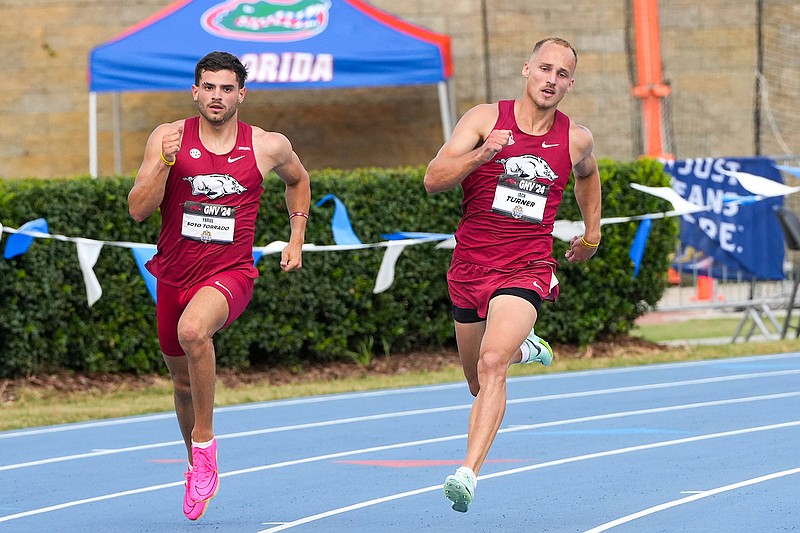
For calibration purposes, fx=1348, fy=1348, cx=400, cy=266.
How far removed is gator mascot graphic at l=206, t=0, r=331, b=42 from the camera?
16969 millimetres

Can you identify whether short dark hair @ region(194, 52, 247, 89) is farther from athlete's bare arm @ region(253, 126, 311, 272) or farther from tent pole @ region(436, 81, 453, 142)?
tent pole @ region(436, 81, 453, 142)

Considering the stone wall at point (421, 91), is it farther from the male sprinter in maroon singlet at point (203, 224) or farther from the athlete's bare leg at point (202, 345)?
the athlete's bare leg at point (202, 345)

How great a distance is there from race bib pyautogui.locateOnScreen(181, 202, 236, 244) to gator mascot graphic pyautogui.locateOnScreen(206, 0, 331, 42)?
1090 cm

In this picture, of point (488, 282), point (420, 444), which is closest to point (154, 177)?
point (488, 282)

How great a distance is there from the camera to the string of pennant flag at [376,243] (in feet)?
37.6

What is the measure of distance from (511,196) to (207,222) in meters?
1.44

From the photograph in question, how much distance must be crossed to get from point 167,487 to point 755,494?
10.6 feet

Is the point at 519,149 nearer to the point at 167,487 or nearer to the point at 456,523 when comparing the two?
the point at 456,523

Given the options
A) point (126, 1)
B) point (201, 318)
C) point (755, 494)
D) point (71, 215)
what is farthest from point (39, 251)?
point (126, 1)

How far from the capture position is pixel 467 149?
20.5 ft

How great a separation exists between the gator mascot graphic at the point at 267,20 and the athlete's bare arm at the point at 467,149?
35.9ft

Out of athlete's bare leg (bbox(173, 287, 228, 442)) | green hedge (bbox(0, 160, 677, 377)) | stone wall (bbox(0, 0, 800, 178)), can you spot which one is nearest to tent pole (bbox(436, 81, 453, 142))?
stone wall (bbox(0, 0, 800, 178))

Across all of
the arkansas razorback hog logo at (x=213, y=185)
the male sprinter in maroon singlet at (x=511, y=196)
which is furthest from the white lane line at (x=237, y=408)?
the male sprinter in maroon singlet at (x=511, y=196)

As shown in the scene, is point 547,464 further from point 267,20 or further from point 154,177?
point 267,20
